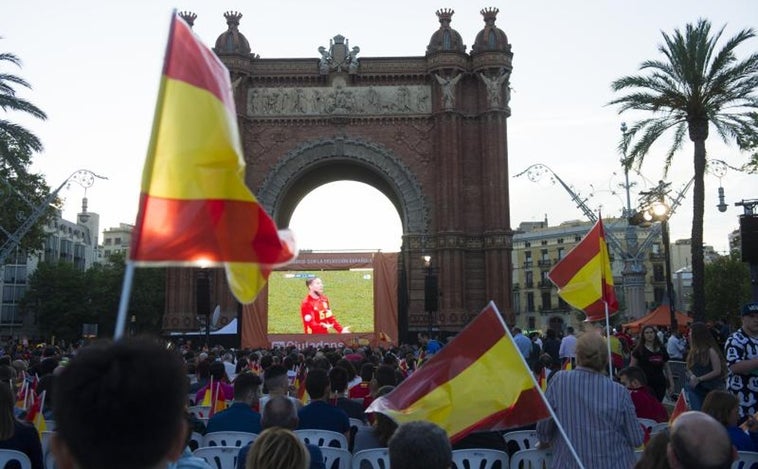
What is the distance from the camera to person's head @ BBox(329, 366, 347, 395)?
28.6 ft

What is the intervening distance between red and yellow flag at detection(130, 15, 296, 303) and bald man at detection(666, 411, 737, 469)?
222cm

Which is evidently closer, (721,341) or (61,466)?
(61,466)

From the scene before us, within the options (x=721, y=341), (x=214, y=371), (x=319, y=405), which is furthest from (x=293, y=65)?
(x=319, y=405)

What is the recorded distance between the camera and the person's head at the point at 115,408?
2.11 m

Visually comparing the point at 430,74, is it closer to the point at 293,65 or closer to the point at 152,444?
the point at 293,65

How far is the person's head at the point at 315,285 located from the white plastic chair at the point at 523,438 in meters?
27.5

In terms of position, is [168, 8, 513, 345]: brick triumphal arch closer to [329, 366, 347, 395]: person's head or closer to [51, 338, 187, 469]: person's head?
[329, 366, 347, 395]: person's head

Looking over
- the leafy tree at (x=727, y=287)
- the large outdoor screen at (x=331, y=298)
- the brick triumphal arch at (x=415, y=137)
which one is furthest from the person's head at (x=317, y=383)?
the leafy tree at (x=727, y=287)

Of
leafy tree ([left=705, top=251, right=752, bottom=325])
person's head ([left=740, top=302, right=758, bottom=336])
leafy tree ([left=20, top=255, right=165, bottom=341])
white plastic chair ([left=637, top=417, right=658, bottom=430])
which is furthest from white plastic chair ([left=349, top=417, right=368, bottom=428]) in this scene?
leafy tree ([left=705, top=251, right=752, bottom=325])

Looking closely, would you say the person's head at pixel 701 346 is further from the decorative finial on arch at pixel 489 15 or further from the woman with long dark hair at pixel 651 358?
the decorative finial on arch at pixel 489 15

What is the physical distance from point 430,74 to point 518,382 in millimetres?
33695

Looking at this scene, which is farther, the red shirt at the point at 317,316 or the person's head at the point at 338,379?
the red shirt at the point at 317,316

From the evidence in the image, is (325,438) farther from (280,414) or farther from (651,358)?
(651,358)

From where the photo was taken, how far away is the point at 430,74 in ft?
122
